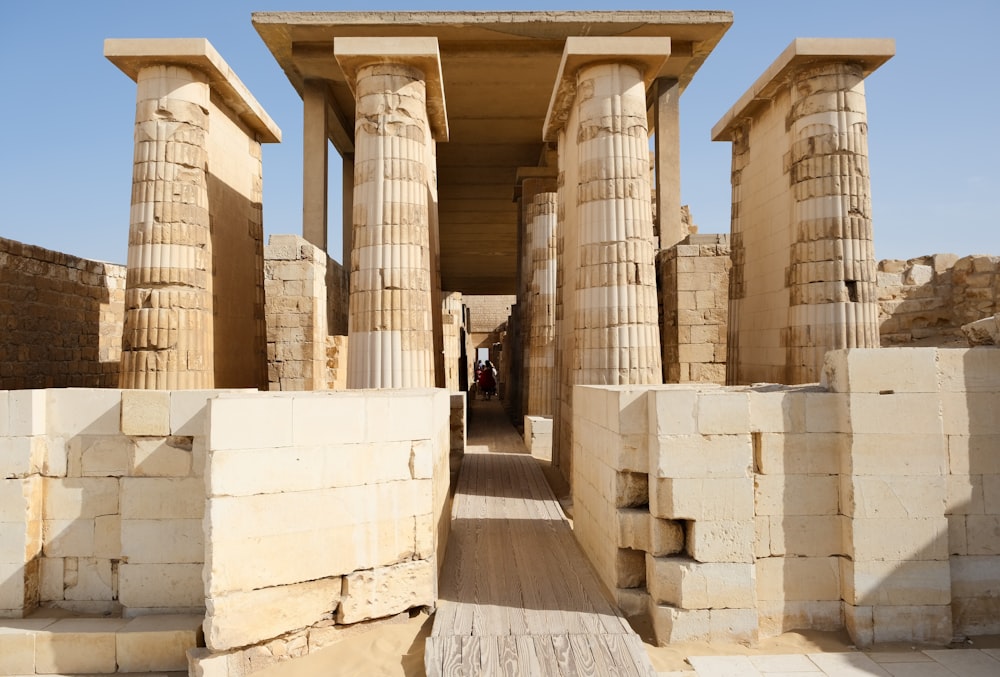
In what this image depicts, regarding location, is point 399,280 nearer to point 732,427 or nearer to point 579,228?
point 579,228

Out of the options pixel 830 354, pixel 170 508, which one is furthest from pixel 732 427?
pixel 170 508

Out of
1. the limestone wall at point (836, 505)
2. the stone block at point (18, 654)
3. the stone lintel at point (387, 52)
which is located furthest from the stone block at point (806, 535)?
the stone lintel at point (387, 52)

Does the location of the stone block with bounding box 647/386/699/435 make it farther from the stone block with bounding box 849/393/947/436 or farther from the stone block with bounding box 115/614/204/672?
the stone block with bounding box 115/614/204/672

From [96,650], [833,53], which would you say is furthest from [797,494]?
[833,53]

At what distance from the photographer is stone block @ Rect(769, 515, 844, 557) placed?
4617 millimetres

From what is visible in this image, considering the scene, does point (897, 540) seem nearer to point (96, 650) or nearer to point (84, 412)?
point (96, 650)

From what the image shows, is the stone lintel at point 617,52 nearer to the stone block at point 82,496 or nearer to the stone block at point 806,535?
the stone block at point 806,535

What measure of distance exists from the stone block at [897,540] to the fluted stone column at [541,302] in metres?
9.52

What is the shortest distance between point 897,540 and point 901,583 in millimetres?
318

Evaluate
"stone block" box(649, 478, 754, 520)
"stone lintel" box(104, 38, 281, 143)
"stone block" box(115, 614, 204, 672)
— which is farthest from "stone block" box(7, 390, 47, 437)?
"stone lintel" box(104, 38, 281, 143)

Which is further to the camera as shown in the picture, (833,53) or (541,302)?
(541,302)

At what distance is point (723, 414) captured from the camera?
456 cm

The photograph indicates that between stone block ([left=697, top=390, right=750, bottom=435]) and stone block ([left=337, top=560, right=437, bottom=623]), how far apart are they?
2.46 meters

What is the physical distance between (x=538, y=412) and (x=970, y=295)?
339 inches
